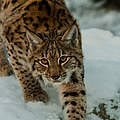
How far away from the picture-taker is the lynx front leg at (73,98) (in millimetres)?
4633

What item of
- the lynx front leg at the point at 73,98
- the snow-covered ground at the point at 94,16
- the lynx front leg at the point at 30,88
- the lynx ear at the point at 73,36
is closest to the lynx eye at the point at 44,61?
the lynx ear at the point at 73,36

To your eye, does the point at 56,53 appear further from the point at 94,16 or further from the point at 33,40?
the point at 94,16

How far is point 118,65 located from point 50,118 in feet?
A: 6.50

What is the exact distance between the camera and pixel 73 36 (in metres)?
4.36

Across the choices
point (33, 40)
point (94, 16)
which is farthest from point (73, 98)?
point (94, 16)

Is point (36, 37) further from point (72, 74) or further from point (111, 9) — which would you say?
point (111, 9)

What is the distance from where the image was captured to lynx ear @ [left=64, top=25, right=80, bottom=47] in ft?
14.1

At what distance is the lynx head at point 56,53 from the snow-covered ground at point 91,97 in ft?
1.75

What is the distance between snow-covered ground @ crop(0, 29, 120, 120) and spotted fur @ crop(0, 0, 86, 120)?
0.17 meters

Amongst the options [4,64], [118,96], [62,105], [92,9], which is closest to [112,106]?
[118,96]

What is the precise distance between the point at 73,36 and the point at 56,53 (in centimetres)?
27

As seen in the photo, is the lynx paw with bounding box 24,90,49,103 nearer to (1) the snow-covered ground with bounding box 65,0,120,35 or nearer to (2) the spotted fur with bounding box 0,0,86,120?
(2) the spotted fur with bounding box 0,0,86,120

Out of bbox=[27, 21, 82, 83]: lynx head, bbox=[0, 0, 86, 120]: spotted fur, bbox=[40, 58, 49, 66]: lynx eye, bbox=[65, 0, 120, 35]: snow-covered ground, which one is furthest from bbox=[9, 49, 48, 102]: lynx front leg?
bbox=[65, 0, 120, 35]: snow-covered ground

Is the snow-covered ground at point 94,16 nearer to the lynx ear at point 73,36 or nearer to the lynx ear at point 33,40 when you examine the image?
the lynx ear at point 73,36
